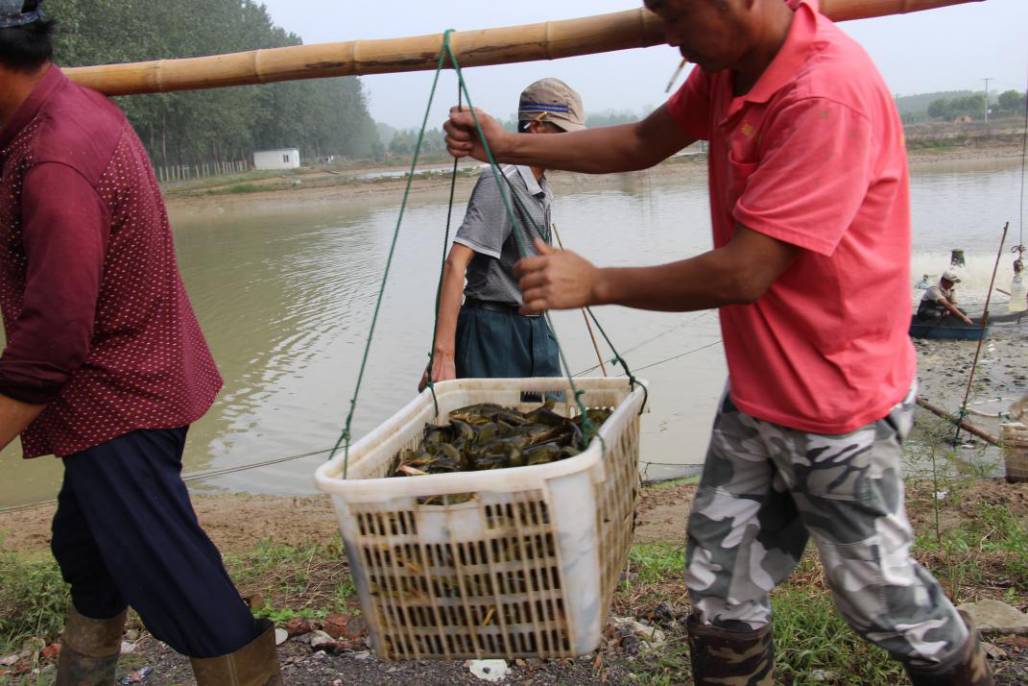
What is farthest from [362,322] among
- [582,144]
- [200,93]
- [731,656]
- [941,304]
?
[200,93]

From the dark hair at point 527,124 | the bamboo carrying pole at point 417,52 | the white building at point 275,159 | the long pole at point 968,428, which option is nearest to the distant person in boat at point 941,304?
the long pole at point 968,428

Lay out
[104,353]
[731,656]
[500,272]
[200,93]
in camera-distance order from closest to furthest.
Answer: [731,656] < [104,353] < [500,272] < [200,93]

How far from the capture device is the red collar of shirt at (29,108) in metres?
1.98

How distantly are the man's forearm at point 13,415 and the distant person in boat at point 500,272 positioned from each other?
57.5 inches

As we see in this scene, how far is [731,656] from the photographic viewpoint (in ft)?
6.43

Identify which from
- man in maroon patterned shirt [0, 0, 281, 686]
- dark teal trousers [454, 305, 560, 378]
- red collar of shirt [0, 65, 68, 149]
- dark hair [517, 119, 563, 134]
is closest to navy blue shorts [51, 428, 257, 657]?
man in maroon patterned shirt [0, 0, 281, 686]

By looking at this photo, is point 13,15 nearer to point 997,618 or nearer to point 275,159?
point 997,618

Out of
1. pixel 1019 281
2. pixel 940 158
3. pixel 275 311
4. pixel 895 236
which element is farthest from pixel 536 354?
pixel 940 158

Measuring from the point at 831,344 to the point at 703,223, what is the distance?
2026 centimetres

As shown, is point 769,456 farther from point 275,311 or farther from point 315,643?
point 275,311

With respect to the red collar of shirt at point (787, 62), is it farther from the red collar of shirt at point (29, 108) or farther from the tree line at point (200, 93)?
the tree line at point (200, 93)

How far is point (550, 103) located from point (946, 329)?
10.1m

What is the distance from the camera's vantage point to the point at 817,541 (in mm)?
1913

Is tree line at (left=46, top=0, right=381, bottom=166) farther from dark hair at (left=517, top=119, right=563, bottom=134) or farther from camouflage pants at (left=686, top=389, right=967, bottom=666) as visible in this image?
camouflage pants at (left=686, top=389, right=967, bottom=666)
